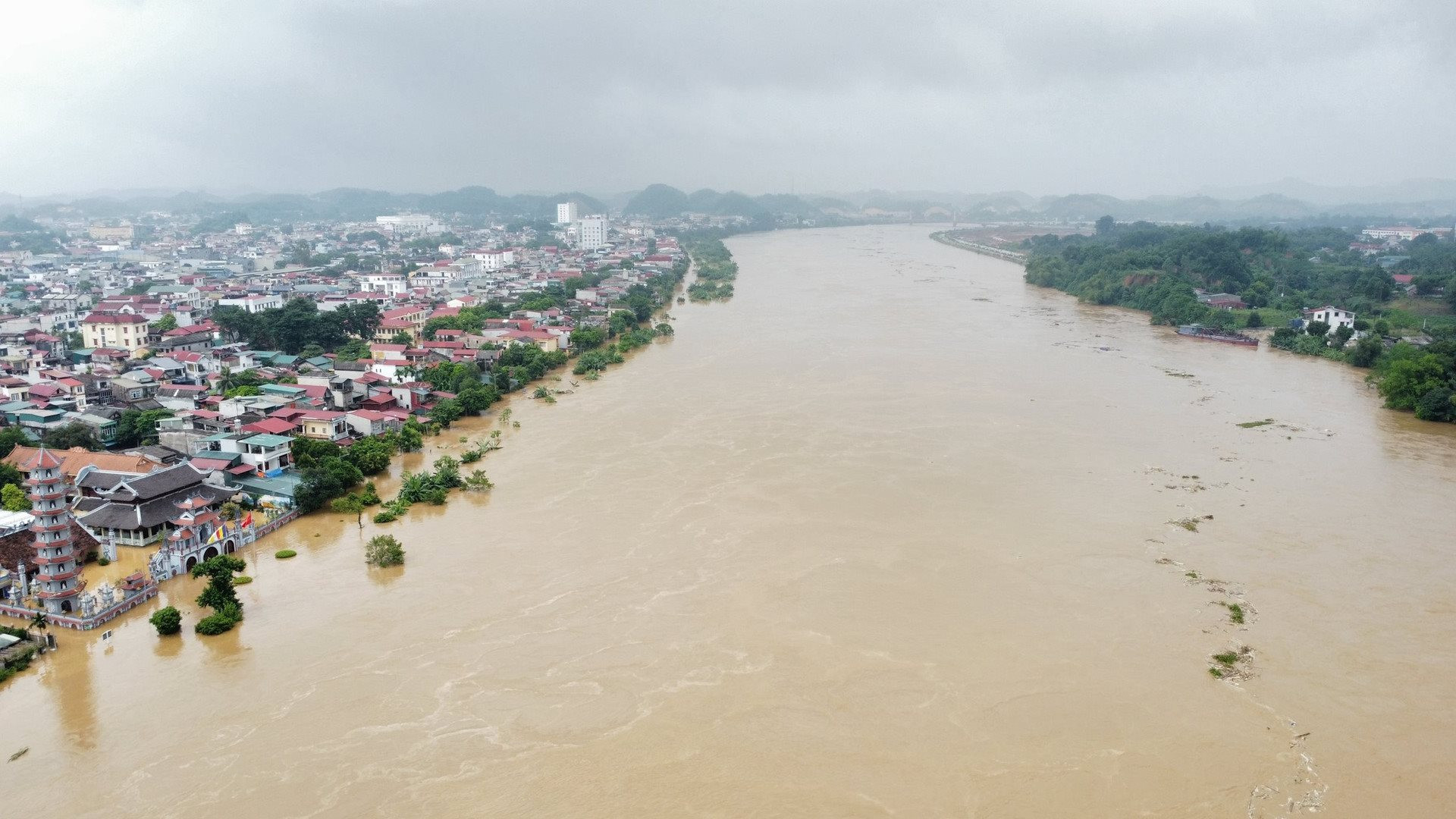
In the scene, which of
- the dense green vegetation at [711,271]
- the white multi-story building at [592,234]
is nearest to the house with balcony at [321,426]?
the dense green vegetation at [711,271]

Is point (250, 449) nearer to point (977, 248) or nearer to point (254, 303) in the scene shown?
point (254, 303)

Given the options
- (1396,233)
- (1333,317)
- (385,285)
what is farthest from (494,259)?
(1396,233)

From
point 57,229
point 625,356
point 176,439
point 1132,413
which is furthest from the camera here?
point 57,229

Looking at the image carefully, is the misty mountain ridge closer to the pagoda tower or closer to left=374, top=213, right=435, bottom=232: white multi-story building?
left=374, top=213, right=435, bottom=232: white multi-story building

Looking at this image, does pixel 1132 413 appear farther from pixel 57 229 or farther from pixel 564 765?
pixel 57 229

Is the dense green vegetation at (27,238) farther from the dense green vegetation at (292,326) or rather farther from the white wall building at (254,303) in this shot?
the dense green vegetation at (292,326)

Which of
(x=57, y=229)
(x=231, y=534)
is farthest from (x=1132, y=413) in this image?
(x=57, y=229)

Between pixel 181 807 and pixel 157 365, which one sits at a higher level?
pixel 157 365
